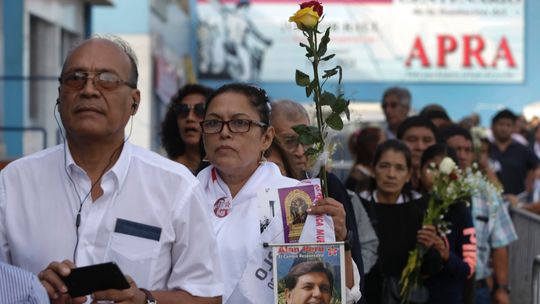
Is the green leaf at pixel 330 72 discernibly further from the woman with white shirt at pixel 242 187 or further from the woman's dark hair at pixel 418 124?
the woman's dark hair at pixel 418 124

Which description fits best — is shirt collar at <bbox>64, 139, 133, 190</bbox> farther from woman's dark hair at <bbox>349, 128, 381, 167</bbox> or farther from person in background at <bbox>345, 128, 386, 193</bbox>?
woman's dark hair at <bbox>349, 128, 381, 167</bbox>

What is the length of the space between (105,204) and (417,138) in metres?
3.72

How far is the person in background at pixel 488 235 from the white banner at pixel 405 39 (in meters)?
19.3

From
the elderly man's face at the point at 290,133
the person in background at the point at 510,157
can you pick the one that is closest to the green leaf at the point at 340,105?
the elderly man's face at the point at 290,133

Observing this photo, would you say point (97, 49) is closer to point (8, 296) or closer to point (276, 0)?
point (8, 296)

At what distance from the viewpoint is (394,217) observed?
4.15 m

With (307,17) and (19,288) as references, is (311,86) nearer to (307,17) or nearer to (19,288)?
(307,17)

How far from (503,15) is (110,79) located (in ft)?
82.4

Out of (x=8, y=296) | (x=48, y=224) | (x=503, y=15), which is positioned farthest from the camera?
(x=503, y=15)

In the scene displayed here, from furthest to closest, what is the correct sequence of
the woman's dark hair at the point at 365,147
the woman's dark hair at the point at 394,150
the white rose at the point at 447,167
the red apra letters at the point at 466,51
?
the red apra letters at the point at 466,51 → the woman's dark hair at the point at 365,147 → the woman's dark hair at the point at 394,150 → the white rose at the point at 447,167

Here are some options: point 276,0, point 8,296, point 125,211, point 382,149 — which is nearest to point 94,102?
point 125,211

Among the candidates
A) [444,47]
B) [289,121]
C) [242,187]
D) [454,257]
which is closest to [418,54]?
[444,47]

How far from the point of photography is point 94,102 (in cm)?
199

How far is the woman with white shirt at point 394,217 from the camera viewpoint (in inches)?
157
